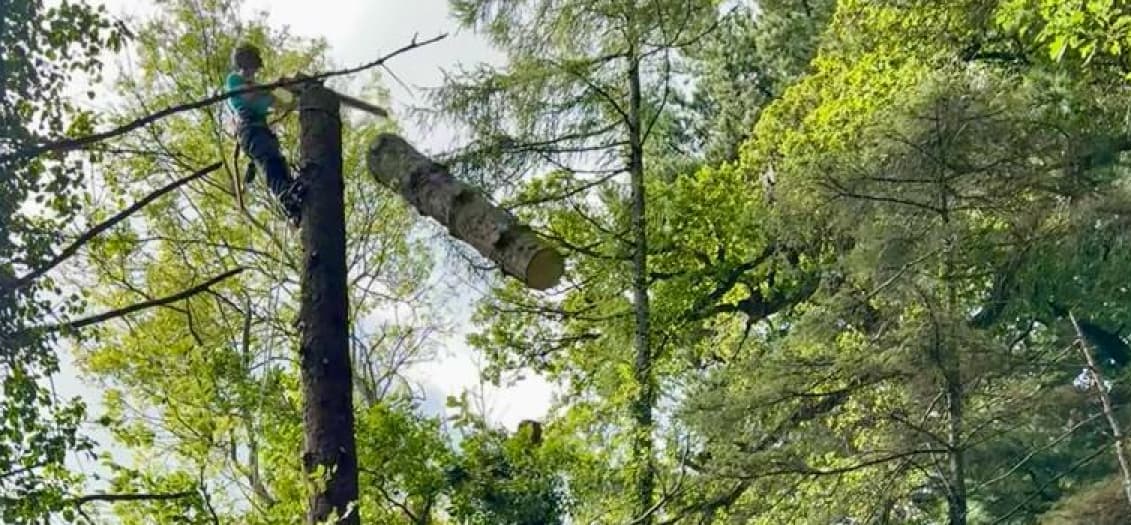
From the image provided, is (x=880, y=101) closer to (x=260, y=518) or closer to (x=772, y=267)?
(x=772, y=267)

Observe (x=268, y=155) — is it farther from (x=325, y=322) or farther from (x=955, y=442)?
(x=955, y=442)

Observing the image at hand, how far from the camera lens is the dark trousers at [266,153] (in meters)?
4.70

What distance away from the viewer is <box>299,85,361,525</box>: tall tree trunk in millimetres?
3795

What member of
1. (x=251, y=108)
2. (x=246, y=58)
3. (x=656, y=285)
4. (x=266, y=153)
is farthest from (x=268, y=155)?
(x=656, y=285)

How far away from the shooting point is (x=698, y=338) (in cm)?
1133

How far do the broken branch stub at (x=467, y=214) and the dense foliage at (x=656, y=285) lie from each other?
750mm

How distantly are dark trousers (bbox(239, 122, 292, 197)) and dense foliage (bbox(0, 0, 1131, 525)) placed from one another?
0.30 meters

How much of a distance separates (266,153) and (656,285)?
Result: 5.88m

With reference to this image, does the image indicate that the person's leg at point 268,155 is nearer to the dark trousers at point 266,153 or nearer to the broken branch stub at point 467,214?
the dark trousers at point 266,153

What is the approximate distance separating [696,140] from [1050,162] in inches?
353

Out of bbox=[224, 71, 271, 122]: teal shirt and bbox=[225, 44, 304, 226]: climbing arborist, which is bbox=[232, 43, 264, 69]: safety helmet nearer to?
bbox=[225, 44, 304, 226]: climbing arborist

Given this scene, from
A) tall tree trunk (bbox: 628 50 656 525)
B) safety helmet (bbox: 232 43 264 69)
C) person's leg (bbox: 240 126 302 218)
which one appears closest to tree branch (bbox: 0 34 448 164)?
person's leg (bbox: 240 126 302 218)

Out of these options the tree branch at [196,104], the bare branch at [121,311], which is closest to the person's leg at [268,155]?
the bare branch at [121,311]

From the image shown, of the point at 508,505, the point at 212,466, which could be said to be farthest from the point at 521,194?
the point at 212,466
